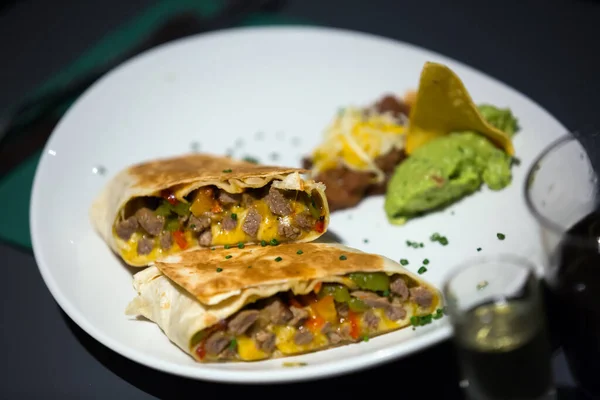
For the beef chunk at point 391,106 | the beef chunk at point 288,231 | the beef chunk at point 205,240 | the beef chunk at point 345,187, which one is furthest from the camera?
the beef chunk at point 391,106

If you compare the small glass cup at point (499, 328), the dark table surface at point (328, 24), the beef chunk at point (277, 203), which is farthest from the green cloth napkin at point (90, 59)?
the small glass cup at point (499, 328)

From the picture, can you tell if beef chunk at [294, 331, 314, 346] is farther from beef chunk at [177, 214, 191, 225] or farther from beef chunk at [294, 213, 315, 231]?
beef chunk at [177, 214, 191, 225]

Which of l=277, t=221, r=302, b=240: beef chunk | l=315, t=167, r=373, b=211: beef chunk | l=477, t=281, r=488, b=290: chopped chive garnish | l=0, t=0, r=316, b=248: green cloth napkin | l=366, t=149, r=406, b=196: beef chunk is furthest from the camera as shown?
l=0, t=0, r=316, b=248: green cloth napkin

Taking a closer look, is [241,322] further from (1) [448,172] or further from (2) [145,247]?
(1) [448,172]

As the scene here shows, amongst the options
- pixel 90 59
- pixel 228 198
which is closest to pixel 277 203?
pixel 228 198

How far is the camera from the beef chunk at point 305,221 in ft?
13.7

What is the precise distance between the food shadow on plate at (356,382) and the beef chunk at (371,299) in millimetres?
273

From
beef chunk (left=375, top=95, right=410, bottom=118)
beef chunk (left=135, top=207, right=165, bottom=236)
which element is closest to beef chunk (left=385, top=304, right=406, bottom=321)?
beef chunk (left=135, top=207, right=165, bottom=236)

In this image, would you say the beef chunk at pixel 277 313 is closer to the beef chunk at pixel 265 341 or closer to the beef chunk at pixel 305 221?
the beef chunk at pixel 265 341

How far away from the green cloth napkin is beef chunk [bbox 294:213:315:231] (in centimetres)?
172

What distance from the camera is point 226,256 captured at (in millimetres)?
3961

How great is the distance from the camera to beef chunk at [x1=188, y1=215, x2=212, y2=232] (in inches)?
167

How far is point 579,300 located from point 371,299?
933 mm

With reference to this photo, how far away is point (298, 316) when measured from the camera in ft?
12.1
